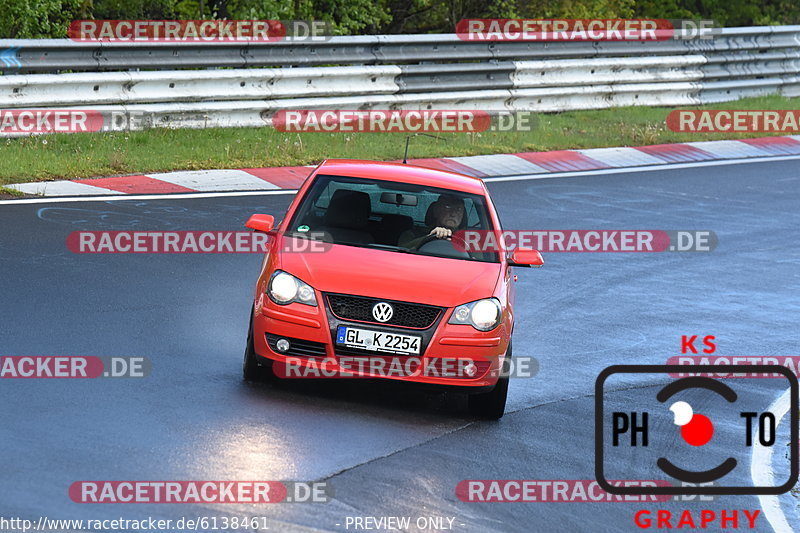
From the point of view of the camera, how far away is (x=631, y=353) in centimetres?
1154

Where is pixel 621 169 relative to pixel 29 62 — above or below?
below

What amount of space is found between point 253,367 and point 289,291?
0.62 meters

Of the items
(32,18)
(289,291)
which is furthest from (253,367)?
(32,18)

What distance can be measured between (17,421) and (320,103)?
11.8 metres

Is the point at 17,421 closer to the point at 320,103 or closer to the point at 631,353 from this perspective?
the point at 631,353

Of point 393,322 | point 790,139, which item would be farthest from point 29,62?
point 790,139

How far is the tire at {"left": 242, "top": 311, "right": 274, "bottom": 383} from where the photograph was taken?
30.2 feet

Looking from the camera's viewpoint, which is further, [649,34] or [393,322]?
[649,34]

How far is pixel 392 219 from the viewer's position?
1027 centimetres
